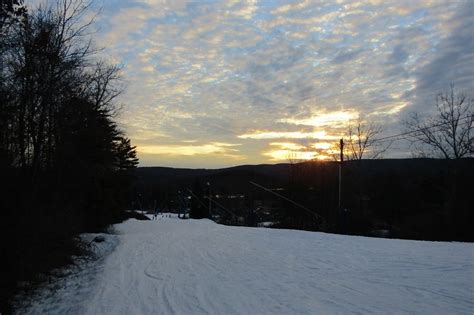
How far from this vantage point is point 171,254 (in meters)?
17.7

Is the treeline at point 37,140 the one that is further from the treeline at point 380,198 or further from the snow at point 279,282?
the treeline at point 380,198

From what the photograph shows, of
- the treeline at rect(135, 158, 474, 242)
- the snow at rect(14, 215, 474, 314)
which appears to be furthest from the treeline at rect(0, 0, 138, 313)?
the treeline at rect(135, 158, 474, 242)

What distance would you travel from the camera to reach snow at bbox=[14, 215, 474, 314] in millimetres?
8500

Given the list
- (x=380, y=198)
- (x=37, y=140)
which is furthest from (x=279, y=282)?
(x=380, y=198)

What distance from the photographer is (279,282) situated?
10.9 m

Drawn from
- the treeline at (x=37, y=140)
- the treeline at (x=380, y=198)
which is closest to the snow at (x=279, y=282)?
the treeline at (x=37, y=140)

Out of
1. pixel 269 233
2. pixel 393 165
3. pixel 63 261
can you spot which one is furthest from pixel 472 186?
pixel 63 261

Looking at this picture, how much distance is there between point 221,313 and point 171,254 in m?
9.84

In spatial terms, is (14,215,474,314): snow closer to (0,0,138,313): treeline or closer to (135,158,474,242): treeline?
(0,0,138,313): treeline

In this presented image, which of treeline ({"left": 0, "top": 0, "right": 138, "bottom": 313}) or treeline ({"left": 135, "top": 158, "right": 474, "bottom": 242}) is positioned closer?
treeline ({"left": 0, "top": 0, "right": 138, "bottom": 313})

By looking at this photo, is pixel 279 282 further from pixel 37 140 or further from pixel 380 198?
pixel 380 198

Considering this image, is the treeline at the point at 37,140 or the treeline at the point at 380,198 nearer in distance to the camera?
the treeline at the point at 37,140

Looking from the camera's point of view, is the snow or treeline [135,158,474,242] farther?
treeline [135,158,474,242]

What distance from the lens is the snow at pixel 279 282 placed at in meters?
8.50
